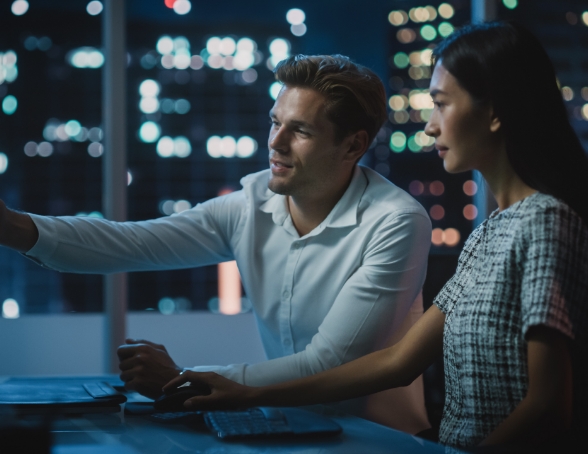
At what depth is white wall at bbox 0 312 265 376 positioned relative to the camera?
3295 millimetres

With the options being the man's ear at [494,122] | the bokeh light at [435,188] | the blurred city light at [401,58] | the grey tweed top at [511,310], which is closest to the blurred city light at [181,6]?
the blurred city light at [401,58]

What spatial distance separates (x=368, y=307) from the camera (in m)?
1.66

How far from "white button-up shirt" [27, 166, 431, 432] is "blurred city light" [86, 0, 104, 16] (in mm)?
1621

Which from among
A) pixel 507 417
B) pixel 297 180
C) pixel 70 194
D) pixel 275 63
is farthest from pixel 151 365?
pixel 70 194

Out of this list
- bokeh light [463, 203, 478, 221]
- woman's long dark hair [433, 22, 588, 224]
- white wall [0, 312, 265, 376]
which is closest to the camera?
woman's long dark hair [433, 22, 588, 224]

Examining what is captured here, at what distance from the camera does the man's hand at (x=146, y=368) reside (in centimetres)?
147

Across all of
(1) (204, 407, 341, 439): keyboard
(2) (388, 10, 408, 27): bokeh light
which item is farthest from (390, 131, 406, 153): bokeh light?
(1) (204, 407, 341, 439): keyboard

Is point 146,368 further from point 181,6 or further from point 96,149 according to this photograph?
point 181,6

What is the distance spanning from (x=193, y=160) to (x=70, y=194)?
10776 millimetres

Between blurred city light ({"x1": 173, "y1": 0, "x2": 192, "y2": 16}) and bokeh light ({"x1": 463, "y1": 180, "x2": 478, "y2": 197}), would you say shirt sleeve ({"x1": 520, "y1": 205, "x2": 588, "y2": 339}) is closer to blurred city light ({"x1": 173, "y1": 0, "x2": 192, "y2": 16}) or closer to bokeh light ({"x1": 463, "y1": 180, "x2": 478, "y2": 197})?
bokeh light ({"x1": 463, "y1": 180, "x2": 478, "y2": 197})

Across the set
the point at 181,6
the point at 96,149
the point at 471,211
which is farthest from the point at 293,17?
the point at 471,211

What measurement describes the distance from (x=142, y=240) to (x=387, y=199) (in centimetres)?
75

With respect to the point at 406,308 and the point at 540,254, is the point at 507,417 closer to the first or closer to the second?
the point at 540,254

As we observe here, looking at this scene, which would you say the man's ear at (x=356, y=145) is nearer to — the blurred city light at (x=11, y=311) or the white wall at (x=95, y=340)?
the white wall at (x=95, y=340)
